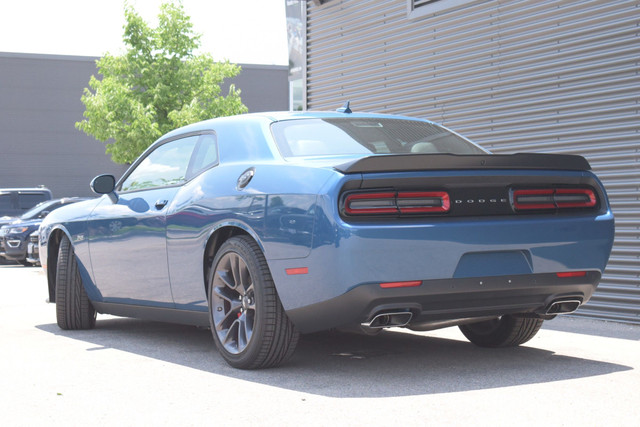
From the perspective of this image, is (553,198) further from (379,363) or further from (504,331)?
(379,363)

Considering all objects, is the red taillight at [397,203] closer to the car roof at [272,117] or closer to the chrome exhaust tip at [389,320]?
the chrome exhaust tip at [389,320]

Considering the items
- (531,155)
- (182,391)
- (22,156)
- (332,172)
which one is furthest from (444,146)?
(22,156)

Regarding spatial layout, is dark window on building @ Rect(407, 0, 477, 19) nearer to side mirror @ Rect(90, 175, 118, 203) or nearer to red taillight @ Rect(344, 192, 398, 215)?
side mirror @ Rect(90, 175, 118, 203)

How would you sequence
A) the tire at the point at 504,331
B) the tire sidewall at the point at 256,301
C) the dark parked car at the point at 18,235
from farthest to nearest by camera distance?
the dark parked car at the point at 18,235, the tire at the point at 504,331, the tire sidewall at the point at 256,301

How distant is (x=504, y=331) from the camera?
6.01 meters

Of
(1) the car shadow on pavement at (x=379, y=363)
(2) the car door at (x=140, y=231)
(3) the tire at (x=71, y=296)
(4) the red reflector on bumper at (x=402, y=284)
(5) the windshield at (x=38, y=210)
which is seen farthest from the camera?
(5) the windshield at (x=38, y=210)

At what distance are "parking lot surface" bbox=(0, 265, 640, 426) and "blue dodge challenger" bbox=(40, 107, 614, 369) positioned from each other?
0.97ft

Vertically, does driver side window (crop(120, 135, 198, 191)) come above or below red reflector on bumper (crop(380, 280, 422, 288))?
above

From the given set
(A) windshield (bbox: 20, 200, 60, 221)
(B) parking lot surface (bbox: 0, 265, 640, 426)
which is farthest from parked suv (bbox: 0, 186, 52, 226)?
(B) parking lot surface (bbox: 0, 265, 640, 426)

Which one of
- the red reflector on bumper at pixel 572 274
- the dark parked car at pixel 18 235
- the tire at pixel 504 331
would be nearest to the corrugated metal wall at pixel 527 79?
the tire at pixel 504 331

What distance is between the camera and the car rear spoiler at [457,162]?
460cm

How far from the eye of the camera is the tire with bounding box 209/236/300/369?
16.3 ft

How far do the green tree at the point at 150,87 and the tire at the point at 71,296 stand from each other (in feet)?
64.5

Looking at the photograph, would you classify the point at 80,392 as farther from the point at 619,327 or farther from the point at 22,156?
the point at 22,156
